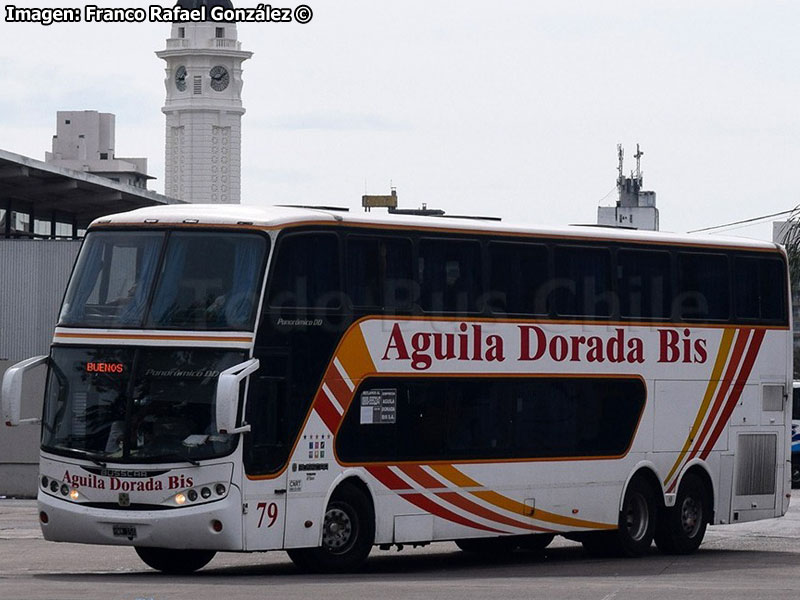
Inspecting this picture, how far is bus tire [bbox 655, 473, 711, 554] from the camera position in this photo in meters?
25.0

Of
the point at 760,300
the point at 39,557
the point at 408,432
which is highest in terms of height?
the point at 760,300

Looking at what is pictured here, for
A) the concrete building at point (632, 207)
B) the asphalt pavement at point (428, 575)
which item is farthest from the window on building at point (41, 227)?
the concrete building at point (632, 207)

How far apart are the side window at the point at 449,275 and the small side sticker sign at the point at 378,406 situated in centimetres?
110

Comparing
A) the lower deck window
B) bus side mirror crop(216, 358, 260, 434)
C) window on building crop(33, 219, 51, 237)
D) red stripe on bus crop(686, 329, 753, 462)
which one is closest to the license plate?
bus side mirror crop(216, 358, 260, 434)

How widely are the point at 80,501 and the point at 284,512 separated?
207 cm

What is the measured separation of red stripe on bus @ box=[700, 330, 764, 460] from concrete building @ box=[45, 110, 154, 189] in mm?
150306

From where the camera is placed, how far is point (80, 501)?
20.0m

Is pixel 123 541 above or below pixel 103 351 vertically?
below

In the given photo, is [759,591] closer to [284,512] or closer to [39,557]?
[284,512]

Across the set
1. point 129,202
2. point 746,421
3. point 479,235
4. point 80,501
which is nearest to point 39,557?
point 80,501

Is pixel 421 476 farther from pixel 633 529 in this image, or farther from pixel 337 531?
pixel 633 529

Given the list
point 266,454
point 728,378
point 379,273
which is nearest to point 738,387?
point 728,378

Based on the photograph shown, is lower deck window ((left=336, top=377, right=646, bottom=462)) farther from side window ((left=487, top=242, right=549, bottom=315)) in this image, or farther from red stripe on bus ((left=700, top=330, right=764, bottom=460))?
red stripe on bus ((left=700, top=330, right=764, bottom=460))

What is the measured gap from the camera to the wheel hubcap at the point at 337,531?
20656 millimetres
